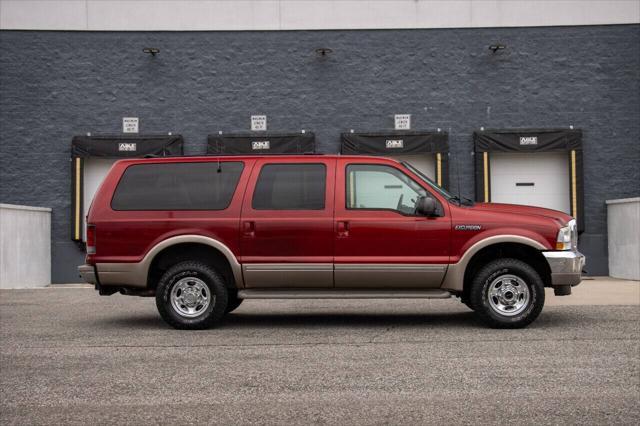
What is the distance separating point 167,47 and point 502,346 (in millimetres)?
13891

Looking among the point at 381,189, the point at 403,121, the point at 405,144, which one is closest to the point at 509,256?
the point at 381,189

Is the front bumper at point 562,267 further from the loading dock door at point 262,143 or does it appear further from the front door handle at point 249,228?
the loading dock door at point 262,143

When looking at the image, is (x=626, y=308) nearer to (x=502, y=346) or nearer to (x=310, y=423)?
(x=502, y=346)

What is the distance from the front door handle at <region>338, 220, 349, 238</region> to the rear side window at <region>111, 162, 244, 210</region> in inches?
52.3

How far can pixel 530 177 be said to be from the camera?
2020cm

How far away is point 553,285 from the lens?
10062 mm

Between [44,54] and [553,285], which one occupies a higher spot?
[44,54]

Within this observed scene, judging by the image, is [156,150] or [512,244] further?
[156,150]

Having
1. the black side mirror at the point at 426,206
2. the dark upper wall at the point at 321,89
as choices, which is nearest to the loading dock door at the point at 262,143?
the dark upper wall at the point at 321,89

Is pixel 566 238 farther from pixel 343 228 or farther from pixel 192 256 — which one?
pixel 192 256

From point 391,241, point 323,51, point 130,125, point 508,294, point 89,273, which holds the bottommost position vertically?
point 508,294

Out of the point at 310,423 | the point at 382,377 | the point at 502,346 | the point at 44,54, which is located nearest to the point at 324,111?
the point at 44,54

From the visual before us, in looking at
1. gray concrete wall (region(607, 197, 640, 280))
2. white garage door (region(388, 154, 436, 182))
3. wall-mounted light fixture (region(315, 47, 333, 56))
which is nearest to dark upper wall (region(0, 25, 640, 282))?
wall-mounted light fixture (region(315, 47, 333, 56))

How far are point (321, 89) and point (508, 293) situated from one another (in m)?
11.2
